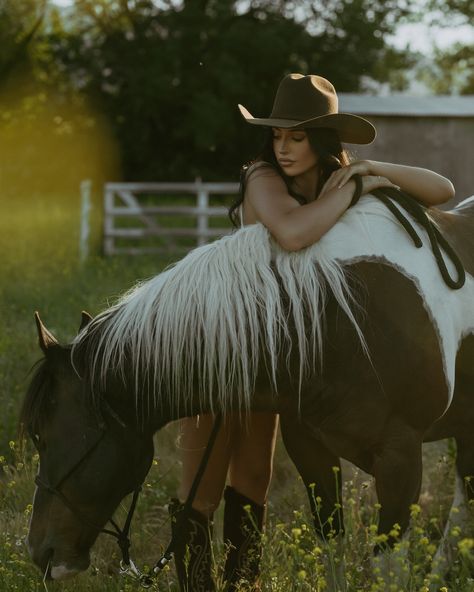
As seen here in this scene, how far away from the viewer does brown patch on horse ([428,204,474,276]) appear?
3.44 meters

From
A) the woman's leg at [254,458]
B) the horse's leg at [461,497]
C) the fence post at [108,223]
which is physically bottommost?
the fence post at [108,223]

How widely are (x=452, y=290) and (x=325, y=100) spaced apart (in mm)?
816

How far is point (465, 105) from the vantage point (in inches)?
650

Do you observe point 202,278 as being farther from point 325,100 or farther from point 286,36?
point 286,36

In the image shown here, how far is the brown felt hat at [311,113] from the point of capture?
3.21 meters

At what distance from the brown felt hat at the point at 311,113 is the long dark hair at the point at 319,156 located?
49 mm

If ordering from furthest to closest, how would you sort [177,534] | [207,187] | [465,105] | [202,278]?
1. [465,105]
2. [207,187]
3. [177,534]
4. [202,278]

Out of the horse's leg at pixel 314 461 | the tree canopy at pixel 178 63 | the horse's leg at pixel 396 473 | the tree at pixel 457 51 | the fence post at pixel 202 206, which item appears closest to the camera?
the horse's leg at pixel 396 473

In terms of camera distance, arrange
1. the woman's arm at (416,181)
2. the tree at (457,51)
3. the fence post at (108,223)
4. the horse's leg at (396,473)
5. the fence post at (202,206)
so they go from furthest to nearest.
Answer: the tree at (457,51) → the fence post at (202,206) → the fence post at (108,223) → the woman's arm at (416,181) → the horse's leg at (396,473)

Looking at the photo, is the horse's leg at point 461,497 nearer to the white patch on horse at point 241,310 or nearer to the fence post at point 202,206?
the white patch on horse at point 241,310

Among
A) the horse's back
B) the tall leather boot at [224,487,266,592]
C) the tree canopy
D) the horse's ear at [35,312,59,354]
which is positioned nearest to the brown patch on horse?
the horse's back

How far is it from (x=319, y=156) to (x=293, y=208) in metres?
0.29

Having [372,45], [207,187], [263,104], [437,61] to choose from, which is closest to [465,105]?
[207,187]

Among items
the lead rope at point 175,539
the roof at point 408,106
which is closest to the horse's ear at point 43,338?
the lead rope at point 175,539
